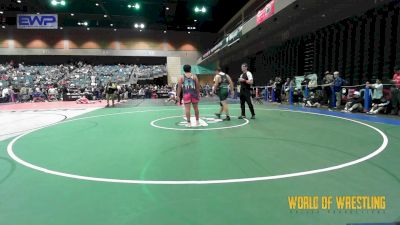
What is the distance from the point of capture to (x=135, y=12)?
3631cm

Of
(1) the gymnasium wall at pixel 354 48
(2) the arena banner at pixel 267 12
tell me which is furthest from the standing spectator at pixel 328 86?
(2) the arena banner at pixel 267 12

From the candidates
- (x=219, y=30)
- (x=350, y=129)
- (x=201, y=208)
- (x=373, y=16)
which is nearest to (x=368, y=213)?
(x=201, y=208)

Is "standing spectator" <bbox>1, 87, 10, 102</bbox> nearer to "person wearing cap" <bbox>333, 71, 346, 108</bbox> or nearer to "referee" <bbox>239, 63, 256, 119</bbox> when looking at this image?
"referee" <bbox>239, 63, 256, 119</bbox>

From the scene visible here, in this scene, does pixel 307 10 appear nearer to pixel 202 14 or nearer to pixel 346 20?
pixel 346 20

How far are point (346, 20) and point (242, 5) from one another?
55.2ft

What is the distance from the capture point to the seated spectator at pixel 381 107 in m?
9.81

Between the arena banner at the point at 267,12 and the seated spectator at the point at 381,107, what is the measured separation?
6.98 meters

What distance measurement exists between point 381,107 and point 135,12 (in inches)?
1260

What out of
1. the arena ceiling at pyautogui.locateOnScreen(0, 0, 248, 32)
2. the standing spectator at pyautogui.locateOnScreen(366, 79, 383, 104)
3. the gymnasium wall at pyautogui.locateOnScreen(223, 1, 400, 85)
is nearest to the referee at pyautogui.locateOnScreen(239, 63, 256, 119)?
the standing spectator at pyautogui.locateOnScreen(366, 79, 383, 104)

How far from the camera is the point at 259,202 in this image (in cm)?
254

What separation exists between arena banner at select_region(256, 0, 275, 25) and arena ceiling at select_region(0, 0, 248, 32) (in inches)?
505

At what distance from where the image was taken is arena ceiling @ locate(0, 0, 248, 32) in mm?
30859

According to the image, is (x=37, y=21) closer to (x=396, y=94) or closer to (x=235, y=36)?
(x=235, y=36)

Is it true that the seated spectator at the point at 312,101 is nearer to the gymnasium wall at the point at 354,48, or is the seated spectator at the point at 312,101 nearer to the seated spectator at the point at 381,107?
the gymnasium wall at the point at 354,48
